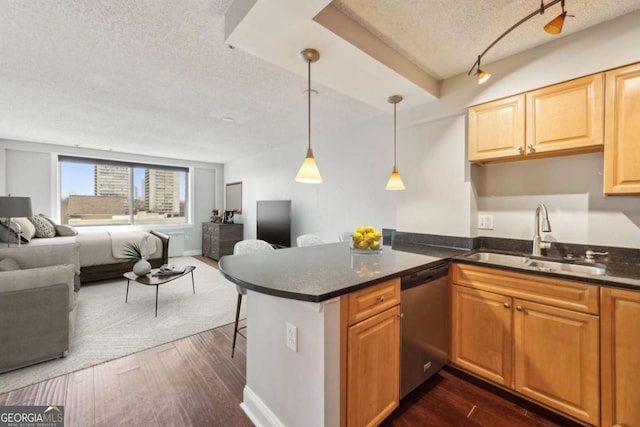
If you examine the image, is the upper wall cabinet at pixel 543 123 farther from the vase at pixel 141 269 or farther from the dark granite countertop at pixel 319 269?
the vase at pixel 141 269

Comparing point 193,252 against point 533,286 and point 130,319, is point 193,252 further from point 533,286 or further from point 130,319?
point 533,286

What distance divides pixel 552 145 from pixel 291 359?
2245 mm

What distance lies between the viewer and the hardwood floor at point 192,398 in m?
1.61

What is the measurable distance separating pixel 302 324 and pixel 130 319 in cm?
275

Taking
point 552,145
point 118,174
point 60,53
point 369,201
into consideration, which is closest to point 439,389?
point 552,145

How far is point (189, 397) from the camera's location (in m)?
1.80

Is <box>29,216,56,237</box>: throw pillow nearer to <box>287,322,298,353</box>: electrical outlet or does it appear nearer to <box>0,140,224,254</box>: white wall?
<box>0,140,224,254</box>: white wall

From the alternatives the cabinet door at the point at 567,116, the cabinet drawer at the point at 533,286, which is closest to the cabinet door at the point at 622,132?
Result: the cabinet door at the point at 567,116

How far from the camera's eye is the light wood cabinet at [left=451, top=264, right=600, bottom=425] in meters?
1.49

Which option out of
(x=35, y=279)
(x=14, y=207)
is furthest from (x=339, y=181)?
(x=14, y=207)

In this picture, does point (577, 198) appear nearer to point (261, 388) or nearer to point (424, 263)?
point (424, 263)

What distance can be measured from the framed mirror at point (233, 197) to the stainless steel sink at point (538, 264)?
5503mm

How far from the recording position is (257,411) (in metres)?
1.59

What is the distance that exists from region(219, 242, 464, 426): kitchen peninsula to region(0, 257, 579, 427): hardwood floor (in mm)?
272
